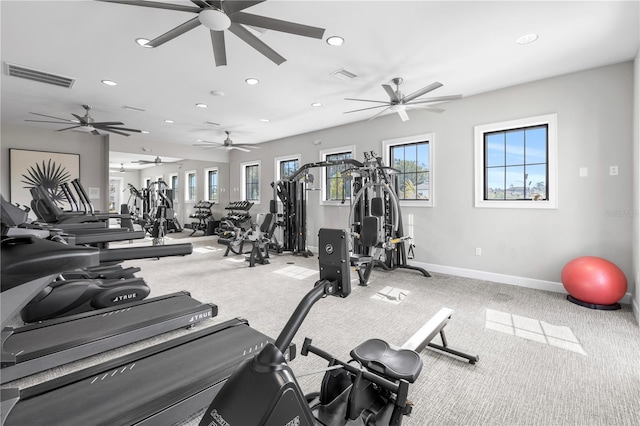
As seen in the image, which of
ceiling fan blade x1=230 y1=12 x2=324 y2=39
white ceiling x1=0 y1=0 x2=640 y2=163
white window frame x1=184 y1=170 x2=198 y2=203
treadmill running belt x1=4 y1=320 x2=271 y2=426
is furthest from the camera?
white window frame x1=184 y1=170 x2=198 y2=203

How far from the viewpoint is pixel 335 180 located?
23.4 ft

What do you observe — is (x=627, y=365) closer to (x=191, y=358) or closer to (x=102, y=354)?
(x=191, y=358)

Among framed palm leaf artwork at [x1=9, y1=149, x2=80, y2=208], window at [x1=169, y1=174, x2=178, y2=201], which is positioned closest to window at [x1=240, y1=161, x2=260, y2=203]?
window at [x1=169, y1=174, x2=178, y2=201]

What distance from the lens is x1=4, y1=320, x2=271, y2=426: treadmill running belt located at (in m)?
1.46

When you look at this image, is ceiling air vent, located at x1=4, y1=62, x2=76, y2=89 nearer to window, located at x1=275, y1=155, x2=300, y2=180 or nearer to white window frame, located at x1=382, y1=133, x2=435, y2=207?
window, located at x1=275, y1=155, x2=300, y2=180

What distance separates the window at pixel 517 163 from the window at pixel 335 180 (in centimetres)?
278

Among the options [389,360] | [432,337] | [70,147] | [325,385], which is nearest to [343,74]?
[432,337]

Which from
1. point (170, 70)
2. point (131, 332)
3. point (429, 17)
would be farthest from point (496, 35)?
→ point (131, 332)

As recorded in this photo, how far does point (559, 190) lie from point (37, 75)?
715 centimetres

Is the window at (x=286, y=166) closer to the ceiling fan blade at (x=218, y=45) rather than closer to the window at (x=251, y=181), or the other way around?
the window at (x=251, y=181)

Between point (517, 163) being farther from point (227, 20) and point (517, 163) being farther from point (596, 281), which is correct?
point (227, 20)

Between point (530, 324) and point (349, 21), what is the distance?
3492mm

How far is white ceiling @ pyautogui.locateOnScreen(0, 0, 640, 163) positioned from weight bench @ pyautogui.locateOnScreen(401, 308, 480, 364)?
2.66m

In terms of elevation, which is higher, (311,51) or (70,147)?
(311,51)
